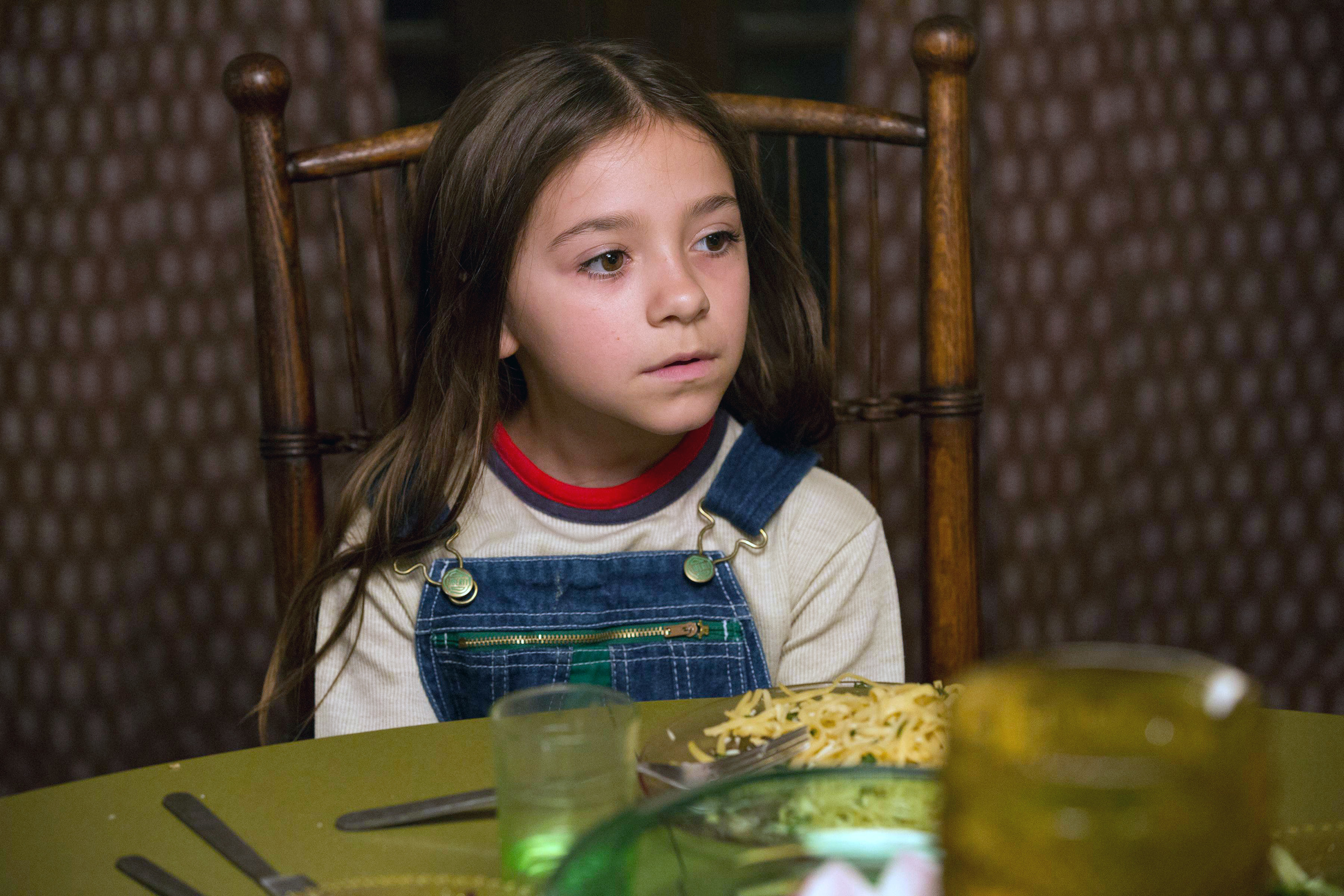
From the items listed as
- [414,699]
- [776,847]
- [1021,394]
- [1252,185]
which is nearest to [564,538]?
[414,699]

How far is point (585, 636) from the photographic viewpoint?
94cm

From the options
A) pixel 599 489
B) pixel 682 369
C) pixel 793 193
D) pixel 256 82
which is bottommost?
pixel 599 489

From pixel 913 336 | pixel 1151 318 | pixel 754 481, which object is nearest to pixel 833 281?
pixel 754 481

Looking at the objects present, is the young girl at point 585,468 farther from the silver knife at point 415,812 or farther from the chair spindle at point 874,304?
the silver knife at point 415,812

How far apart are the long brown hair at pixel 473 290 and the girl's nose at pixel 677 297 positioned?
0.13m

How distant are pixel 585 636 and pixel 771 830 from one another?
57cm

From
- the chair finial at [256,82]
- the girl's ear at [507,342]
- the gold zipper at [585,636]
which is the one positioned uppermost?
the chair finial at [256,82]

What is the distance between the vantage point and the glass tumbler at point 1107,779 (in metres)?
0.25

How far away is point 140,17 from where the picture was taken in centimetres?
179

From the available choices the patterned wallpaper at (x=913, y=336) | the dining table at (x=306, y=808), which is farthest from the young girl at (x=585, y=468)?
the patterned wallpaper at (x=913, y=336)

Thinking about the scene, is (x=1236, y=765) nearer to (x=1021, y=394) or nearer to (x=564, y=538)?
(x=564, y=538)

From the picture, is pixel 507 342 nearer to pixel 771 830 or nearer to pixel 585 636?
pixel 585 636

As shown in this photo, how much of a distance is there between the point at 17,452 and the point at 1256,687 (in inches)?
77.5

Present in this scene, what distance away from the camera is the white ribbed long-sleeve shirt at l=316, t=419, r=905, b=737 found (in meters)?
0.98
